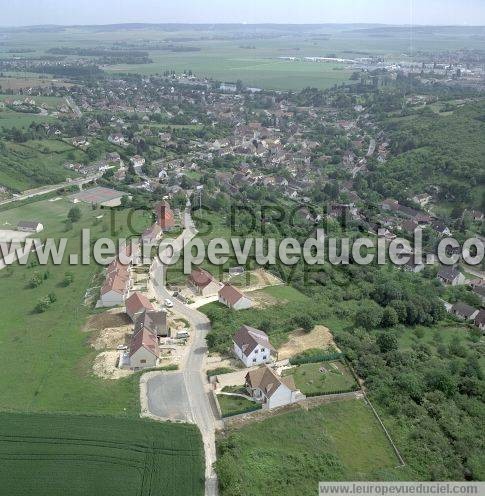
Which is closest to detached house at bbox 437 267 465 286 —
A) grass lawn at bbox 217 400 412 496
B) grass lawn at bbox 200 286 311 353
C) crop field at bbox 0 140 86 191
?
grass lawn at bbox 200 286 311 353

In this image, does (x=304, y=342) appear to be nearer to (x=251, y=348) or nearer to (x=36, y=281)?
(x=251, y=348)

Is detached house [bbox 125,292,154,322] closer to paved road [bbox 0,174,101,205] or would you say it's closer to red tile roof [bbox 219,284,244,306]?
red tile roof [bbox 219,284,244,306]

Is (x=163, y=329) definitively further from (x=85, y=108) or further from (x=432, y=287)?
(x=85, y=108)

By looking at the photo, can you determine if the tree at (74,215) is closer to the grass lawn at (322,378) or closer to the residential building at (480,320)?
the grass lawn at (322,378)

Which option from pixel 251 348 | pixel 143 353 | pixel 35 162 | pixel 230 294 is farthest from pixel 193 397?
pixel 35 162

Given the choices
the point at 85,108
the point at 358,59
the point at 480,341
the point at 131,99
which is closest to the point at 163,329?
the point at 480,341

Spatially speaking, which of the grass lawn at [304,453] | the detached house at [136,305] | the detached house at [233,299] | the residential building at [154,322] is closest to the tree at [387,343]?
the grass lawn at [304,453]
